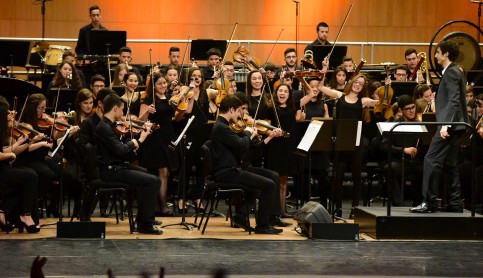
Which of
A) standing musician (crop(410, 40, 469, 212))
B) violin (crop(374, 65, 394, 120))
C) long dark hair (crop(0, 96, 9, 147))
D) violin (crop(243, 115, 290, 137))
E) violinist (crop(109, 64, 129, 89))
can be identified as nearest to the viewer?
long dark hair (crop(0, 96, 9, 147))

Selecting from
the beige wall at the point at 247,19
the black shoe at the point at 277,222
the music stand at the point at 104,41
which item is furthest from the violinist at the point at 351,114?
the beige wall at the point at 247,19

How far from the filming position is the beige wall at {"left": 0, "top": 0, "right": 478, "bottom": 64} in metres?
→ 14.3

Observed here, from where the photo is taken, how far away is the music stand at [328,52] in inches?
429

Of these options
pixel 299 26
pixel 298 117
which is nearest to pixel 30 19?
pixel 299 26

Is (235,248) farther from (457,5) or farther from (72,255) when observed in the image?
(457,5)

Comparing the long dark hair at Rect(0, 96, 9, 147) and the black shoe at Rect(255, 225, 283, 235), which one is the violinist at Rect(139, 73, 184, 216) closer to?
the black shoe at Rect(255, 225, 283, 235)

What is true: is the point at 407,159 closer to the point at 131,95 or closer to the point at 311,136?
the point at 311,136

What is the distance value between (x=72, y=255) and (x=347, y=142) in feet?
8.88

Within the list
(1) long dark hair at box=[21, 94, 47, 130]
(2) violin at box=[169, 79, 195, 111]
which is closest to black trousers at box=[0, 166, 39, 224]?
(1) long dark hair at box=[21, 94, 47, 130]

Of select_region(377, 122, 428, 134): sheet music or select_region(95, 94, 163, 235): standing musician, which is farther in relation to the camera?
select_region(377, 122, 428, 134): sheet music

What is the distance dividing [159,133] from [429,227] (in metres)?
2.84

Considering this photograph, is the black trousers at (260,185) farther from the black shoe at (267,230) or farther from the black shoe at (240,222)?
the black shoe at (240,222)

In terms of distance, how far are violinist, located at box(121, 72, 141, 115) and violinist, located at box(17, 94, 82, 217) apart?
82cm

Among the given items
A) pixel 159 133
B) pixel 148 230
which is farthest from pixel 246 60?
pixel 148 230
